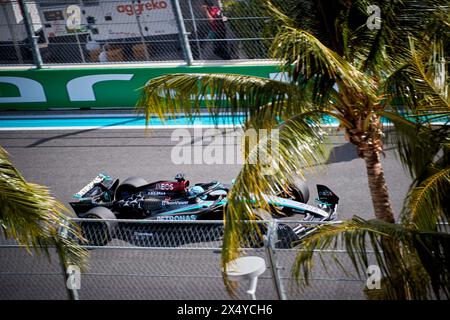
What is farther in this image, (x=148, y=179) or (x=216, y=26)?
(x=216, y=26)

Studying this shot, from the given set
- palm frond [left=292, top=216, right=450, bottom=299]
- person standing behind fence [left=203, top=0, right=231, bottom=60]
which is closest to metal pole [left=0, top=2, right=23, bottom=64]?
person standing behind fence [left=203, top=0, right=231, bottom=60]

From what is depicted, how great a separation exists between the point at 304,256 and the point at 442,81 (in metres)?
2.01

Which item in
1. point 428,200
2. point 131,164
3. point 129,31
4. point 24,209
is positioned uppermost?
point 129,31

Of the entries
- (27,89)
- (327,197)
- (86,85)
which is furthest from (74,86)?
(327,197)

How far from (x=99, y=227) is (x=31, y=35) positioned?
6780 millimetres

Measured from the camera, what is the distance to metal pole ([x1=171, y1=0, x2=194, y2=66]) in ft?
42.2

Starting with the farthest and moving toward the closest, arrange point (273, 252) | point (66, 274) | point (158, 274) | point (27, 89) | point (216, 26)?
point (27, 89) → point (216, 26) → point (158, 274) → point (66, 274) → point (273, 252)

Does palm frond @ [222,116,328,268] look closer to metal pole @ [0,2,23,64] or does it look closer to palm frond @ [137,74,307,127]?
palm frond @ [137,74,307,127]

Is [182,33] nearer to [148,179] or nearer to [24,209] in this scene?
[148,179]

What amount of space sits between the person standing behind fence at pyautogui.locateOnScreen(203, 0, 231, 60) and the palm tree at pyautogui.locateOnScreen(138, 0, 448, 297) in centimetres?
579

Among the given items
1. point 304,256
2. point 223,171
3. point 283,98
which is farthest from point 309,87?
point 223,171

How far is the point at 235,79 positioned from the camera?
648 centimetres

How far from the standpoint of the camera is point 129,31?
13.4 m

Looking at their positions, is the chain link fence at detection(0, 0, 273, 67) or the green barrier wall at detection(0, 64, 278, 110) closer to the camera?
the chain link fence at detection(0, 0, 273, 67)
